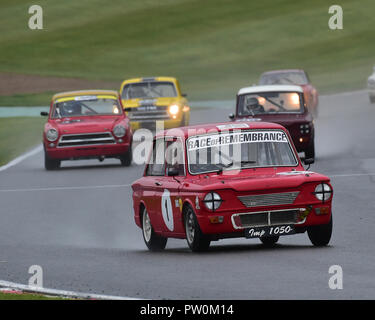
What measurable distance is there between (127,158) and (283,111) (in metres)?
3.59

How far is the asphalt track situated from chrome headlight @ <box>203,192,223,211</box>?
51 cm

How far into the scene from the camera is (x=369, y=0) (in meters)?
90.8

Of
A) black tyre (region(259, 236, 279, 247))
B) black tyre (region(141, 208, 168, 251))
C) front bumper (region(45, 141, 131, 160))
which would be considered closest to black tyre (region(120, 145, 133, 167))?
front bumper (region(45, 141, 131, 160))

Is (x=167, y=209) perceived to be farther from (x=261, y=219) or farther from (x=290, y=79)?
(x=290, y=79)

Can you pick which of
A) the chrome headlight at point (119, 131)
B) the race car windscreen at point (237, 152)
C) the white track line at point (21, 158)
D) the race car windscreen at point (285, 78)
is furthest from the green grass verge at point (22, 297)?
the race car windscreen at point (285, 78)

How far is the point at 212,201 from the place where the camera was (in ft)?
41.5

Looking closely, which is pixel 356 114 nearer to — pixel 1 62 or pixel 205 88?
pixel 205 88

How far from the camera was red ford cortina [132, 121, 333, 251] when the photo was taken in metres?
12.7

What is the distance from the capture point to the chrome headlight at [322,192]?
12930 mm

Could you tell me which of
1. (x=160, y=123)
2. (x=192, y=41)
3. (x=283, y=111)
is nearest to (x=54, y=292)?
(x=283, y=111)

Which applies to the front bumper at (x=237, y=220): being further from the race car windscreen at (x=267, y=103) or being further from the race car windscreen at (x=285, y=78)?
the race car windscreen at (x=285, y=78)

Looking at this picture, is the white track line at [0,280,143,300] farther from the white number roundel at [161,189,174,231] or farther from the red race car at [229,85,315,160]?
the red race car at [229,85,315,160]
